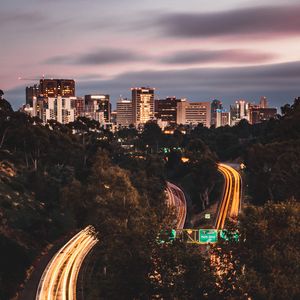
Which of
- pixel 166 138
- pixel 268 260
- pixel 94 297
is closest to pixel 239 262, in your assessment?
pixel 268 260

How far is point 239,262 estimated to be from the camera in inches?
1055

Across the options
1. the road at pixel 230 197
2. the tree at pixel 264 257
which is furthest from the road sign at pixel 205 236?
the road at pixel 230 197

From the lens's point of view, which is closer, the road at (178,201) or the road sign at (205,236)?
the road sign at (205,236)

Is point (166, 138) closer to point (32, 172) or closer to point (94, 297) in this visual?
point (32, 172)

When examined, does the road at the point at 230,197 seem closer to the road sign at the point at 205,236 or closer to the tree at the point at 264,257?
the road sign at the point at 205,236

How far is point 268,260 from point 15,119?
234ft

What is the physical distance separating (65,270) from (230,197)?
1622 inches

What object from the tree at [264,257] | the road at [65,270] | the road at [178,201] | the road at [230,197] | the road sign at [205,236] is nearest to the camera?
the tree at [264,257]

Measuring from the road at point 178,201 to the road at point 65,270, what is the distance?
20.6 m

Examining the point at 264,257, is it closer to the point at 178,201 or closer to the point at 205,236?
the point at 205,236

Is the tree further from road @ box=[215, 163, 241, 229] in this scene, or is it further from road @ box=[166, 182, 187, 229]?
road @ box=[166, 182, 187, 229]

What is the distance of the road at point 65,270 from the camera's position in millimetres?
47031

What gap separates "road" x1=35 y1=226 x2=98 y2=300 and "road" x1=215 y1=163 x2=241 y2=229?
66.8ft

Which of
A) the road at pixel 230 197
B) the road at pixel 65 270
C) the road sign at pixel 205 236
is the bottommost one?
the road at pixel 65 270
